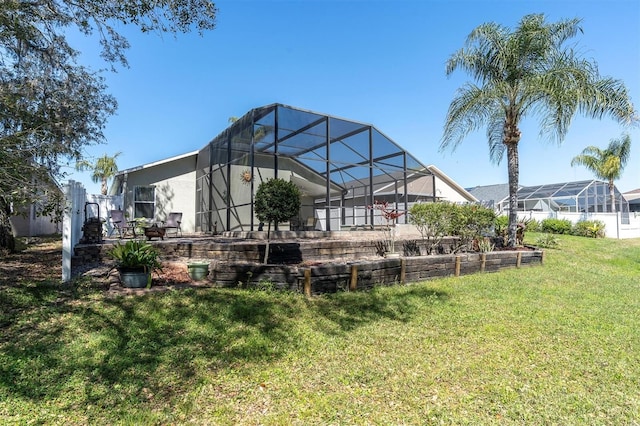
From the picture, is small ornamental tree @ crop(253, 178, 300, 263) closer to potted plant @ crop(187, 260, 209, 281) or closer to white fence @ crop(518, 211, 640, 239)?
potted plant @ crop(187, 260, 209, 281)

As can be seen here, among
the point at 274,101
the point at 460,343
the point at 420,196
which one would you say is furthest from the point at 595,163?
the point at 460,343

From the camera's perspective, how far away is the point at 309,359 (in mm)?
2941

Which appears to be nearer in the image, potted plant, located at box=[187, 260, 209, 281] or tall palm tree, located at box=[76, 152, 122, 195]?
potted plant, located at box=[187, 260, 209, 281]

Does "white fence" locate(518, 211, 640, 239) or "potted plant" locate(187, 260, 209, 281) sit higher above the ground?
"white fence" locate(518, 211, 640, 239)

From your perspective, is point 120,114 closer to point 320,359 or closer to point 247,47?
point 247,47

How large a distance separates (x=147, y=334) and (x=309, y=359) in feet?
5.25

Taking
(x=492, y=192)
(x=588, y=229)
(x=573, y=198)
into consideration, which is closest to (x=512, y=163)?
(x=588, y=229)

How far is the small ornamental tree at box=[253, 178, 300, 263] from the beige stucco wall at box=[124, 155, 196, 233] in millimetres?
8126

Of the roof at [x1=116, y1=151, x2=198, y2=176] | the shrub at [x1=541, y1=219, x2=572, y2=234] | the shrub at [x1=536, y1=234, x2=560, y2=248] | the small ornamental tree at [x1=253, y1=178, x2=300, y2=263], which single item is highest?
the roof at [x1=116, y1=151, x2=198, y2=176]

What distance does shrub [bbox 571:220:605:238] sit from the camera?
17.8 meters

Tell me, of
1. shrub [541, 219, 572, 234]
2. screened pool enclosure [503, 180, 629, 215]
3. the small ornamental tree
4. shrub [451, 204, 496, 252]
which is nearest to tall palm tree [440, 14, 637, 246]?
shrub [451, 204, 496, 252]

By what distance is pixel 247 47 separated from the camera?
10.2m

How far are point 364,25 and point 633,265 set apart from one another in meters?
10.2

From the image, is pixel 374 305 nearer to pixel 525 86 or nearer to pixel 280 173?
pixel 525 86
